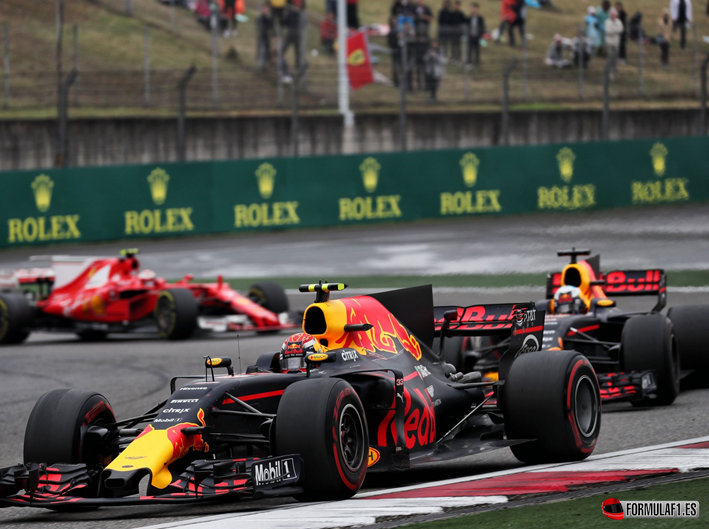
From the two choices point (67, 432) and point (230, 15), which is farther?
point (230, 15)

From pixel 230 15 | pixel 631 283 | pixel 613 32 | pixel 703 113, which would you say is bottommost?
pixel 631 283

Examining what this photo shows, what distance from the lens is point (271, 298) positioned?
16562mm

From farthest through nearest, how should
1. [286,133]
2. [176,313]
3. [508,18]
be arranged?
[508,18]
[286,133]
[176,313]

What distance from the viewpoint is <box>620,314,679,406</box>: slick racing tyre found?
10.1 meters

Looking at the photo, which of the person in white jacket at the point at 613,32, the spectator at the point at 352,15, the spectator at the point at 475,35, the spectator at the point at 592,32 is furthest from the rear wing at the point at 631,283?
the spectator at the point at 352,15

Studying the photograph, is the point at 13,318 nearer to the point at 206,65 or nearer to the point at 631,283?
the point at 631,283

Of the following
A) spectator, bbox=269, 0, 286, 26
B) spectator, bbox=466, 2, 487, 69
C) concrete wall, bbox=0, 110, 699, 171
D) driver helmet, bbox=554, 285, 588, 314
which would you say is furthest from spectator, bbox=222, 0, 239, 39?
driver helmet, bbox=554, 285, 588, 314

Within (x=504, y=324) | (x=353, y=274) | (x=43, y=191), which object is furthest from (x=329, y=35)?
(x=504, y=324)

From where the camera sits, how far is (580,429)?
7.65 meters

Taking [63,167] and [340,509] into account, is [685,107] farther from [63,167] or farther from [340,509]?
[340,509]

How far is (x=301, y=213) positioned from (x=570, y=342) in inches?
720

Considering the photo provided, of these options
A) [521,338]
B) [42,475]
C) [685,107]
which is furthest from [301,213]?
[42,475]

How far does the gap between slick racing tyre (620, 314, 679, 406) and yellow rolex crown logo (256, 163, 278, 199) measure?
18569mm

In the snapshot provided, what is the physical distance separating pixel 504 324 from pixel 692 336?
9.90 feet
